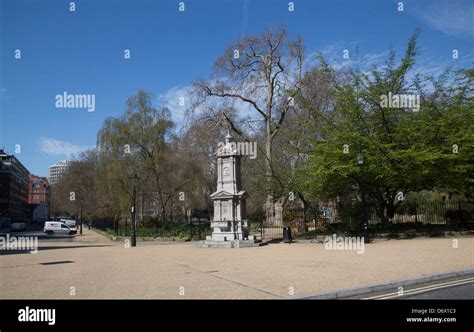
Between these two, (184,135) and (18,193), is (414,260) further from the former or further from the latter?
(18,193)

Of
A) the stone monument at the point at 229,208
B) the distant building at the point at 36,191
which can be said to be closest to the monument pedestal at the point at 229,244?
the stone monument at the point at 229,208

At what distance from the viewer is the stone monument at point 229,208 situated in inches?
927

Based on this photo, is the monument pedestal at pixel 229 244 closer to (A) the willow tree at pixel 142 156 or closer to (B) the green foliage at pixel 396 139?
(B) the green foliage at pixel 396 139

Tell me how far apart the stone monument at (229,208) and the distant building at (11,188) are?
263 feet

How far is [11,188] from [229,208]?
9509 cm

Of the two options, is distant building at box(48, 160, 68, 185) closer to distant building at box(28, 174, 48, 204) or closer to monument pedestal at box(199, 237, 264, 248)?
distant building at box(28, 174, 48, 204)

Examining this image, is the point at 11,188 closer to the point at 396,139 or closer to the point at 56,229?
the point at 56,229

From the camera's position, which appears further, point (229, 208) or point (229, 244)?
point (229, 208)

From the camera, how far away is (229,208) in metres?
24.0

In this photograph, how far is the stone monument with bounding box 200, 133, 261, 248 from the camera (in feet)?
77.3

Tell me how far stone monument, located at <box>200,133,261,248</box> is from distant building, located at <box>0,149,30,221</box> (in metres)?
80.1

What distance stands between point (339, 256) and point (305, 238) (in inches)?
365

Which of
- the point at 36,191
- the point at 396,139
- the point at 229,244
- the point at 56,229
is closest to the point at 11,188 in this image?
the point at 36,191
